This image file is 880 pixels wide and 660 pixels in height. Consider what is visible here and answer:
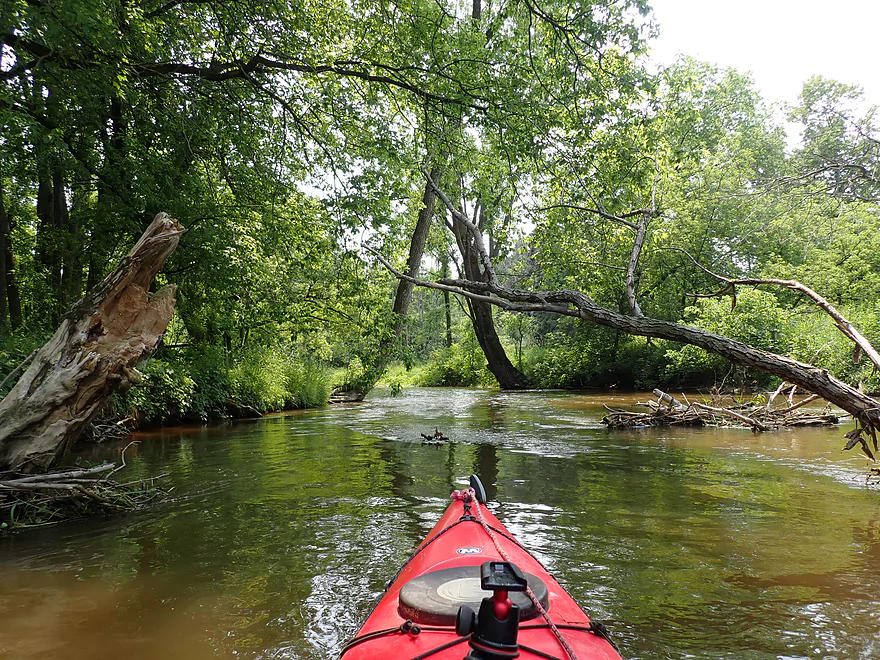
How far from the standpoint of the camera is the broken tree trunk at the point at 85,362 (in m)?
4.65

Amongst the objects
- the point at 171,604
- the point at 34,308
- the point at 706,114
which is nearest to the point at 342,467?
the point at 171,604

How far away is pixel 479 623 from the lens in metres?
1.59

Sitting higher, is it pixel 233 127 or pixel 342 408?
pixel 233 127

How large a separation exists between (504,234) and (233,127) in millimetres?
4679

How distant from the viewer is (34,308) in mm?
10969

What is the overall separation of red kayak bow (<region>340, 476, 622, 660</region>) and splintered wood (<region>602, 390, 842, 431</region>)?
28.5ft

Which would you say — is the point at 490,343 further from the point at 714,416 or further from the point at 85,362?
the point at 85,362

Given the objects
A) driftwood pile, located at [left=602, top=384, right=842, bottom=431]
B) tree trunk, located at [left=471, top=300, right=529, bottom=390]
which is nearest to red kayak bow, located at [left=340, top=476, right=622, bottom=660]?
driftwood pile, located at [left=602, top=384, right=842, bottom=431]

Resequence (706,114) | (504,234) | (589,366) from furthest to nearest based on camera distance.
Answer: (706,114) → (589,366) → (504,234)

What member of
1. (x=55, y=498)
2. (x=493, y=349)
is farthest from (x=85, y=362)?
(x=493, y=349)

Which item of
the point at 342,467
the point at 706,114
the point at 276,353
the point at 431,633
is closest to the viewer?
the point at 431,633

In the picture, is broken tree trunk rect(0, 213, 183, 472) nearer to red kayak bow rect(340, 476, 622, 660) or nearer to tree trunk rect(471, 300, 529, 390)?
red kayak bow rect(340, 476, 622, 660)

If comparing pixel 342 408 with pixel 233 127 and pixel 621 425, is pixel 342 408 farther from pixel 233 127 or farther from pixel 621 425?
pixel 233 127

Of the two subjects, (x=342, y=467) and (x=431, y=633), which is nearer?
(x=431, y=633)
